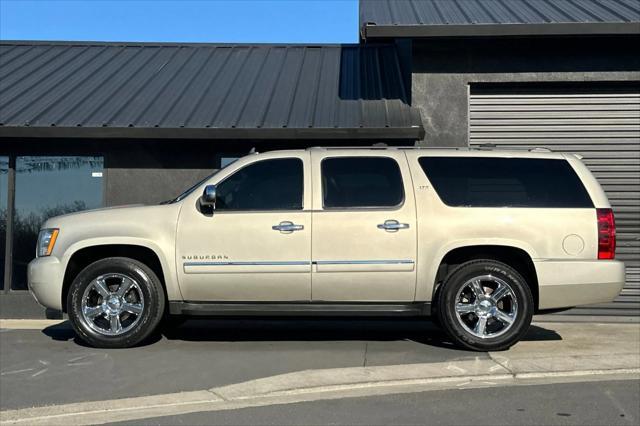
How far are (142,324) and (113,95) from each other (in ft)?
16.7

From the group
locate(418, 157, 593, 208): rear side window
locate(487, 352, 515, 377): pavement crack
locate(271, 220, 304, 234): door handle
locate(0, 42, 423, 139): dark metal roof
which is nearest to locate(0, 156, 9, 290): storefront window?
locate(0, 42, 423, 139): dark metal roof

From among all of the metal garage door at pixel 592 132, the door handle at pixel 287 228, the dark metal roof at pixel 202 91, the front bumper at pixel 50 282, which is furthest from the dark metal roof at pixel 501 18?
the front bumper at pixel 50 282

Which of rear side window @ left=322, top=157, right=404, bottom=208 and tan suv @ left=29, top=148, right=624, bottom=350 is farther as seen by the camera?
rear side window @ left=322, top=157, right=404, bottom=208

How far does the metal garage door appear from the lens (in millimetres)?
10336

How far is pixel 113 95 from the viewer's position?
36.7 ft

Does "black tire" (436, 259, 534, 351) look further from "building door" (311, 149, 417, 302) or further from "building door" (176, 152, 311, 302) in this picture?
"building door" (176, 152, 311, 302)

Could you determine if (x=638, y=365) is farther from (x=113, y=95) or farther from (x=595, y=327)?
(x=113, y=95)

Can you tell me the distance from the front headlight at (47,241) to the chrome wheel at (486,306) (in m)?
4.18

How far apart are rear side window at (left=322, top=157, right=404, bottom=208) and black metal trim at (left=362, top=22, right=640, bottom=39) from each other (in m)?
3.09

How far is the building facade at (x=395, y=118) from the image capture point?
10.0m

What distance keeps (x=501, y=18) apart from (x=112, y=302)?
22.4 feet

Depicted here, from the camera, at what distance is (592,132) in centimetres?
1054

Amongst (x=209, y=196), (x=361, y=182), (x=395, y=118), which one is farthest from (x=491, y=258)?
(x=395, y=118)

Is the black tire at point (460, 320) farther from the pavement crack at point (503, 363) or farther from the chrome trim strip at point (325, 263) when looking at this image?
the chrome trim strip at point (325, 263)
